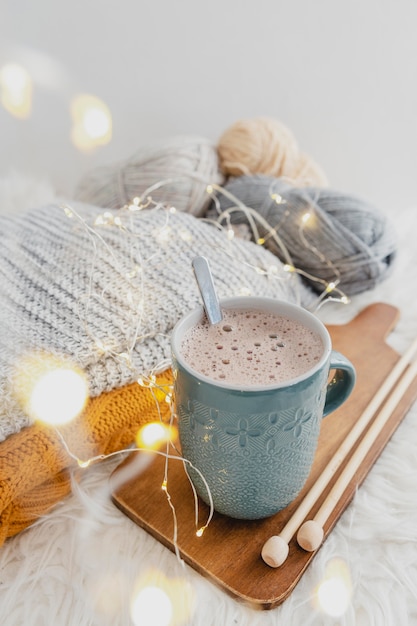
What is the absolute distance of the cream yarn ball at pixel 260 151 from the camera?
86 cm

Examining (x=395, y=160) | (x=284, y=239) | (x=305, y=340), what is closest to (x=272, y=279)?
(x=284, y=239)

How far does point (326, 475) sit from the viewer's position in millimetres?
466

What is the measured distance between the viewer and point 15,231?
24.5 inches

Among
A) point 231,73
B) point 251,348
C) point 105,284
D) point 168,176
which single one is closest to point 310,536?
point 251,348

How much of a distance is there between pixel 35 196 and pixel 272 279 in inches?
17.6

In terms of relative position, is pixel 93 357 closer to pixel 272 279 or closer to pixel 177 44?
pixel 272 279

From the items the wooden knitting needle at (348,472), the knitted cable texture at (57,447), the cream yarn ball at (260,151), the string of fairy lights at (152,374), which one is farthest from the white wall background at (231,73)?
the knitted cable texture at (57,447)

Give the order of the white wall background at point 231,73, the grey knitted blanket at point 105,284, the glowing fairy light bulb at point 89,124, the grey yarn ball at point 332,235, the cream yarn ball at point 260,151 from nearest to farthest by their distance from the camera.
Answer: the grey knitted blanket at point 105,284 → the grey yarn ball at point 332,235 → the cream yarn ball at point 260,151 → the white wall background at point 231,73 → the glowing fairy light bulb at point 89,124

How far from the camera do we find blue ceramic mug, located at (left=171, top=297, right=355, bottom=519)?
0.37m

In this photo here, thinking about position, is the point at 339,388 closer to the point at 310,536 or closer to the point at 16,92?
the point at 310,536

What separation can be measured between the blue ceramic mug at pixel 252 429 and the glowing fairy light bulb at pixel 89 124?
809mm

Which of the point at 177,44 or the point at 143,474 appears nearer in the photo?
the point at 143,474

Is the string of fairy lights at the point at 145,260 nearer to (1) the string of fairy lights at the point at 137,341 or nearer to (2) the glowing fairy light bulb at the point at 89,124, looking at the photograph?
(1) the string of fairy lights at the point at 137,341

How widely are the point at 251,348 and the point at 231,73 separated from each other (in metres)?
0.79
